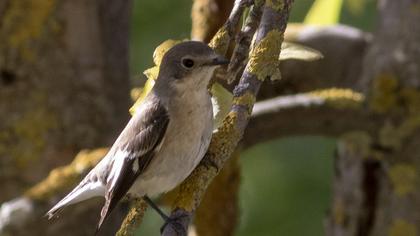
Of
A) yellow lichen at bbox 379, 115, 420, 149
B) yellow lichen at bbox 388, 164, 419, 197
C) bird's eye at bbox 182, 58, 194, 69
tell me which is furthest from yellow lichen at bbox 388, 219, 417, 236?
bird's eye at bbox 182, 58, 194, 69

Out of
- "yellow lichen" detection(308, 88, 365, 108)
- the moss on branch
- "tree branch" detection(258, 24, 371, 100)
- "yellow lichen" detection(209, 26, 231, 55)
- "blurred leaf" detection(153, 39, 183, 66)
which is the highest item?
"blurred leaf" detection(153, 39, 183, 66)

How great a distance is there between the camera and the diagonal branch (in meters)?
3.59

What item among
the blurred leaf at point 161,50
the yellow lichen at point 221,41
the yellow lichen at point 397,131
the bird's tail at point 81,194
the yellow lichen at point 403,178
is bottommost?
the yellow lichen at point 403,178

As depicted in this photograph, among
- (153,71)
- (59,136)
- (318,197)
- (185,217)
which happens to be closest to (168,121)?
(153,71)

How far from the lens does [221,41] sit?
3.87 metres

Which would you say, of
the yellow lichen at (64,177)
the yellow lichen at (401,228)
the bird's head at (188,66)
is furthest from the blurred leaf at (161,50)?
the yellow lichen at (401,228)

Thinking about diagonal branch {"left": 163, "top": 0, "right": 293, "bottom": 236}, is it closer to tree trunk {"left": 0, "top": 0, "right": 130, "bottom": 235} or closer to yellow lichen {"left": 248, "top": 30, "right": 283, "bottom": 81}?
yellow lichen {"left": 248, "top": 30, "right": 283, "bottom": 81}

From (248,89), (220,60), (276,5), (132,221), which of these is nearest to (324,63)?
(220,60)

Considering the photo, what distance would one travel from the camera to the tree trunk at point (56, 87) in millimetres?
5324

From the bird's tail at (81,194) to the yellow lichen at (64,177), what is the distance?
42 cm

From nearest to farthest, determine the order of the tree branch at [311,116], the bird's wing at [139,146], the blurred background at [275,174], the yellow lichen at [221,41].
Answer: the yellow lichen at [221,41] < the bird's wing at [139,146] < the tree branch at [311,116] < the blurred background at [275,174]

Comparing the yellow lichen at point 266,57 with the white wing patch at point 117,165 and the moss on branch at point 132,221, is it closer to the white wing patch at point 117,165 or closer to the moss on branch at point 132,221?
the moss on branch at point 132,221

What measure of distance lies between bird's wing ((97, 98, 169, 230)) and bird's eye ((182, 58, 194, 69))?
21 cm

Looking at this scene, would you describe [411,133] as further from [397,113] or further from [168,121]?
[168,121]
